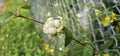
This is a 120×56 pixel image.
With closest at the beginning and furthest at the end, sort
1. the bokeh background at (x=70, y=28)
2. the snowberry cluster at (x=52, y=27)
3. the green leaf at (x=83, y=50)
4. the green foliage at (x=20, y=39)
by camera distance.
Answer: the snowberry cluster at (x=52, y=27) < the green leaf at (x=83, y=50) < the bokeh background at (x=70, y=28) < the green foliage at (x=20, y=39)

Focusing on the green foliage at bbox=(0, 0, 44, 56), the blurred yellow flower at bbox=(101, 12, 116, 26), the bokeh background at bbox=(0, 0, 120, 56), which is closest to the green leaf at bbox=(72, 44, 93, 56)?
the bokeh background at bbox=(0, 0, 120, 56)

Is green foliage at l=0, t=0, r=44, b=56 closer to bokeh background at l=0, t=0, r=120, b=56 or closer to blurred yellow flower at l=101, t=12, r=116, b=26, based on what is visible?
bokeh background at l=0, t=0, r=120, b=56

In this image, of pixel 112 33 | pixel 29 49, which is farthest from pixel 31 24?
pixel 112 33

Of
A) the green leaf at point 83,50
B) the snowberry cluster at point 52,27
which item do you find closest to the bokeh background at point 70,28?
the green leaf at point 83,50

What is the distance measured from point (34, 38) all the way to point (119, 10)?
2070 millimetres

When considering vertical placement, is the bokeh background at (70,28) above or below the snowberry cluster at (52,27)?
below

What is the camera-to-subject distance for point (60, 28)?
1964 mm

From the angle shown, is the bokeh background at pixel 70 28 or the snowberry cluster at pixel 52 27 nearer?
the snowberry cluster at pixel 52 27

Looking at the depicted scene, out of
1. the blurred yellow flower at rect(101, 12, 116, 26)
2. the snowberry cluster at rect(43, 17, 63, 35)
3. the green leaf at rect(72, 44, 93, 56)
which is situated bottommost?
the green leaf at rect(72, 44, 93, 56)

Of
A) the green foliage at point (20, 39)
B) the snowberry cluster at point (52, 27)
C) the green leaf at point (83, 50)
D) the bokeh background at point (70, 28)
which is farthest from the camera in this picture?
the green foliage at point (20, 39)

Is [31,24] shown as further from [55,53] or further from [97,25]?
[97,25]

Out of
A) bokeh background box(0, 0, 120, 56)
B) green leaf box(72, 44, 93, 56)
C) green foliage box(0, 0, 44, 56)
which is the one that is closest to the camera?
green leaf box(72, 44, 93, 56)

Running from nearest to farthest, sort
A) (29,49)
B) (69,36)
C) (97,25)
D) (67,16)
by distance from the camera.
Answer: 1. (69,36)
2. (97,25)
3. (67,16)
4. (29,49)

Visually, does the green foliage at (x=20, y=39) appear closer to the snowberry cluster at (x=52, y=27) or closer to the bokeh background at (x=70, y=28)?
the bokeh background at (x=70, y=28)
